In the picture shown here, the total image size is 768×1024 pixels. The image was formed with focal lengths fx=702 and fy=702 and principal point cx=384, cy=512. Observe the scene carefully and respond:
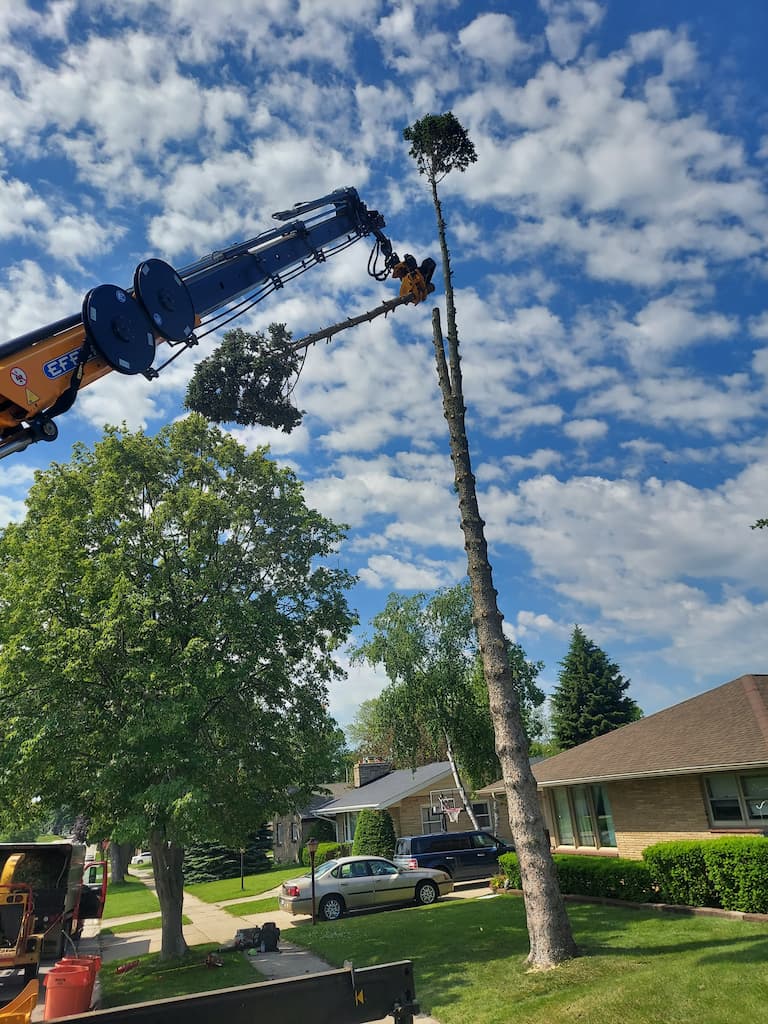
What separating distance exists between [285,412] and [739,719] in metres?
12.8

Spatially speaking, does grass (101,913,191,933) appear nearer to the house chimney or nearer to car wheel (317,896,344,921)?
car wheel (317,896,344,921)

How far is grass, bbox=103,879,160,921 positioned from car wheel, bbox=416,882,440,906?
13.1 m

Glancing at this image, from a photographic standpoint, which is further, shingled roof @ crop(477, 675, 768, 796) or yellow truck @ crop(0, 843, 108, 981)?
shingled roof @ crop(477, 675, 768, 796)

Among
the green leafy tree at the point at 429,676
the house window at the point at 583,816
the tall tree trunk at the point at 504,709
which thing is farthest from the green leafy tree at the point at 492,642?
the green leafy tree at the point at 429,676

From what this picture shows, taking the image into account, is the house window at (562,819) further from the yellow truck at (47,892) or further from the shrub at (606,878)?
the yellow truck at (47,892)

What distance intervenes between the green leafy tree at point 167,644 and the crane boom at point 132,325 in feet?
17.2

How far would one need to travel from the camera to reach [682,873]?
13969 millimetres

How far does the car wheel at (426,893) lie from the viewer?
68.3 feet

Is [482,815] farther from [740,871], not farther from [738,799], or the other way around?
[740,871]

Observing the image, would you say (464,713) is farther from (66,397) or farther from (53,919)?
(66,397)

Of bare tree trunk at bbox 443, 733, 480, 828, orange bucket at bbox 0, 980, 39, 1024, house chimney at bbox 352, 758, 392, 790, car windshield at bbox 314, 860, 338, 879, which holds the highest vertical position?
house chimney at bbox 352, 758, 392, 790

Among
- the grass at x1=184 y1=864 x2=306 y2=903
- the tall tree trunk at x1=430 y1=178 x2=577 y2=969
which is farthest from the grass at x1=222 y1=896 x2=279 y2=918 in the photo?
the tall tree trunk at x1=430 y1=178 x2=577 y2=969

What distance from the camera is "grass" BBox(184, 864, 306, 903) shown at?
30.3 meters

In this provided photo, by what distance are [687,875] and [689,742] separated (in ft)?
12.8
